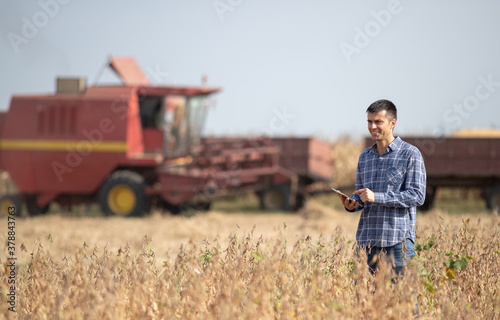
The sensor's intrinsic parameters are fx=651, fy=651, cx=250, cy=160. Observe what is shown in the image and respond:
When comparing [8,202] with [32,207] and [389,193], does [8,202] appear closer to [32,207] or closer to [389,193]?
[32,207]

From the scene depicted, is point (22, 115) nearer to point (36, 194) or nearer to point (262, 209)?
point (36, 194)

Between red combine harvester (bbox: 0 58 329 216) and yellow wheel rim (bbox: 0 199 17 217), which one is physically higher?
red combine harvester (bbox: 0 58 329 216)

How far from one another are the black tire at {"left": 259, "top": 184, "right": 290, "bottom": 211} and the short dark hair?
10842 mm

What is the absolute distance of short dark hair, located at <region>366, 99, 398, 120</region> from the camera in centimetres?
372

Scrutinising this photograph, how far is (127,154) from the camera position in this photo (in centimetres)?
1366

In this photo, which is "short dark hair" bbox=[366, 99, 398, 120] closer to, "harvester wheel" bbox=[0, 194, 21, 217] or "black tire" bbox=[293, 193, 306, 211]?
"black tire" bbox=[293, 193, 306, 211]

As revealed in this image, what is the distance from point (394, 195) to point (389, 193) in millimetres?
37

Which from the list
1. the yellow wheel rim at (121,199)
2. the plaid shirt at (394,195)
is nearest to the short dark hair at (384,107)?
the plaid shirt at (394,195)

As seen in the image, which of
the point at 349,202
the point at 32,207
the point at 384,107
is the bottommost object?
the point at 32,207

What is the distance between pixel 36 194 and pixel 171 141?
3.44 meters

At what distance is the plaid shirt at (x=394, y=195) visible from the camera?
12.5 ft

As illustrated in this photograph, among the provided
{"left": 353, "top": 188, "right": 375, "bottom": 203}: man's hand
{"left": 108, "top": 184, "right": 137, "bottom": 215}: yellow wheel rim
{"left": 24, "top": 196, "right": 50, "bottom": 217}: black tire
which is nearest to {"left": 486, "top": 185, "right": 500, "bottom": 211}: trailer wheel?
{"left": 108, "top": 184, "right": 137, "bottom": 215}: yellow wheel rim

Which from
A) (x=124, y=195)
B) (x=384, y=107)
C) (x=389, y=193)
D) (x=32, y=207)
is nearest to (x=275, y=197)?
(x=124, y=195)

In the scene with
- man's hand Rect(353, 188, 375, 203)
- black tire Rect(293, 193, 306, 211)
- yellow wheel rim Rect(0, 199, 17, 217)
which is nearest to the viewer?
man's hand Rect(353, 188, 375, 203)
